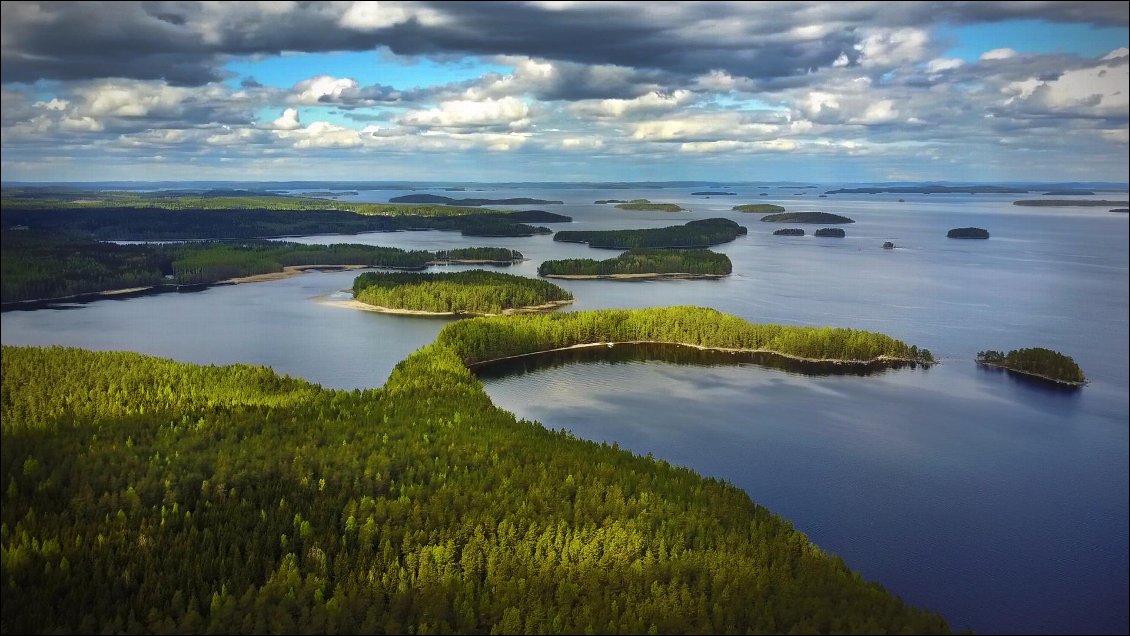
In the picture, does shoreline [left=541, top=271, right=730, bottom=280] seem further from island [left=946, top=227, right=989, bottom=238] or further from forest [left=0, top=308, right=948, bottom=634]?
forest [left=0, top=308, right=948, bottom=634]

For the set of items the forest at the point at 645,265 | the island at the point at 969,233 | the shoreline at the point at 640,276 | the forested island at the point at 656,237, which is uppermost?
the island at the point at 969,233

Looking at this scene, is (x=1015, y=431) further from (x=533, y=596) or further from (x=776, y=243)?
(x=776, y=243)

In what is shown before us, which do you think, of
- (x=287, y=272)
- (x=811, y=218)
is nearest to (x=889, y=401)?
(x=287, y=272)

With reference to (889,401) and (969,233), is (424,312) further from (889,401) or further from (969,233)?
(969,233)

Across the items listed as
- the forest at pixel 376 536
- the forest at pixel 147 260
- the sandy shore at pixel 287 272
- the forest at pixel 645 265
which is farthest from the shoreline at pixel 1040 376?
the sandy shore at pixel 287 272

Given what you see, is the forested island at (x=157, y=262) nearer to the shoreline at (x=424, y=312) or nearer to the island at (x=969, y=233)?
the shoreline at (x=424, y=312)

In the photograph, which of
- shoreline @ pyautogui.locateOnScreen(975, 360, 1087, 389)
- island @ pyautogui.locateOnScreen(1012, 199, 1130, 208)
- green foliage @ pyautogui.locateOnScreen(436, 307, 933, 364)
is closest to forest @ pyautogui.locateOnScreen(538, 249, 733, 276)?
green foliage @ pyautogui.locateOnScreen(436, 307, 933, 364)
